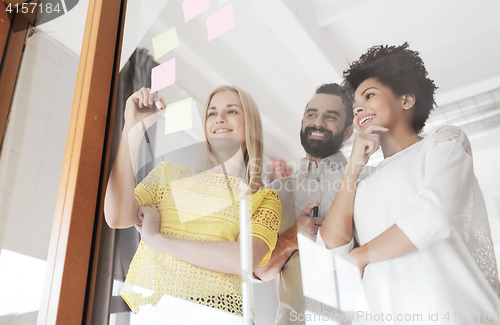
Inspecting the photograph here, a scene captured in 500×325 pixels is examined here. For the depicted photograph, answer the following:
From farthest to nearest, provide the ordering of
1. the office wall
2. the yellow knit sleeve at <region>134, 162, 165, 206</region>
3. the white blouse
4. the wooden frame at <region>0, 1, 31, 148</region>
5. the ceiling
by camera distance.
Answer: the wooden frame at <region>0, 1, 31, 148</region> → the office wall → the yellow knit sleeve at <region>134, 162, 165, 206</region> → the ceiling → the white blouse

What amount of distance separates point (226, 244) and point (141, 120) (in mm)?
518

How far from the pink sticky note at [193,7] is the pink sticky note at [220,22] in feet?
0.23

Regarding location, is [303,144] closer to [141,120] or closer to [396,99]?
[396,99]

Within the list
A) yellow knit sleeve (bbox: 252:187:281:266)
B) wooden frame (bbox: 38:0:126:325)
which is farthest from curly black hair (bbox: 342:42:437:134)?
wooden frame (bbox: 38:0:126:325)

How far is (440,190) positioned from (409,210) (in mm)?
64

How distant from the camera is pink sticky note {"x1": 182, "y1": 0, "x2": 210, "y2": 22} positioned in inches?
46.7

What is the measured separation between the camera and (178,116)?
1.13m

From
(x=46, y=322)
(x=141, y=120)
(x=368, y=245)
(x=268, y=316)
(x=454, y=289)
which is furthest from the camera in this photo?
(x=141, y=120)

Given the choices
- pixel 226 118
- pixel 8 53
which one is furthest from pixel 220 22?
pixel 8 53

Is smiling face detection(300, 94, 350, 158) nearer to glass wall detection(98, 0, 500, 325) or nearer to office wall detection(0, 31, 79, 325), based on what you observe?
glass wall detection(98, 0, 500, 325)

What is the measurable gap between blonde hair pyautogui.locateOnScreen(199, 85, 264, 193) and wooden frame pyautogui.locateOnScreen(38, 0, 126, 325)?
1.60 feet

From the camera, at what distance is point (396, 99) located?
0.78 meters

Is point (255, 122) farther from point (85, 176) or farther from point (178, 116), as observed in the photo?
point (85, 176)

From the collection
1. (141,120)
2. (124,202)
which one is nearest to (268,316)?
(124,202)
